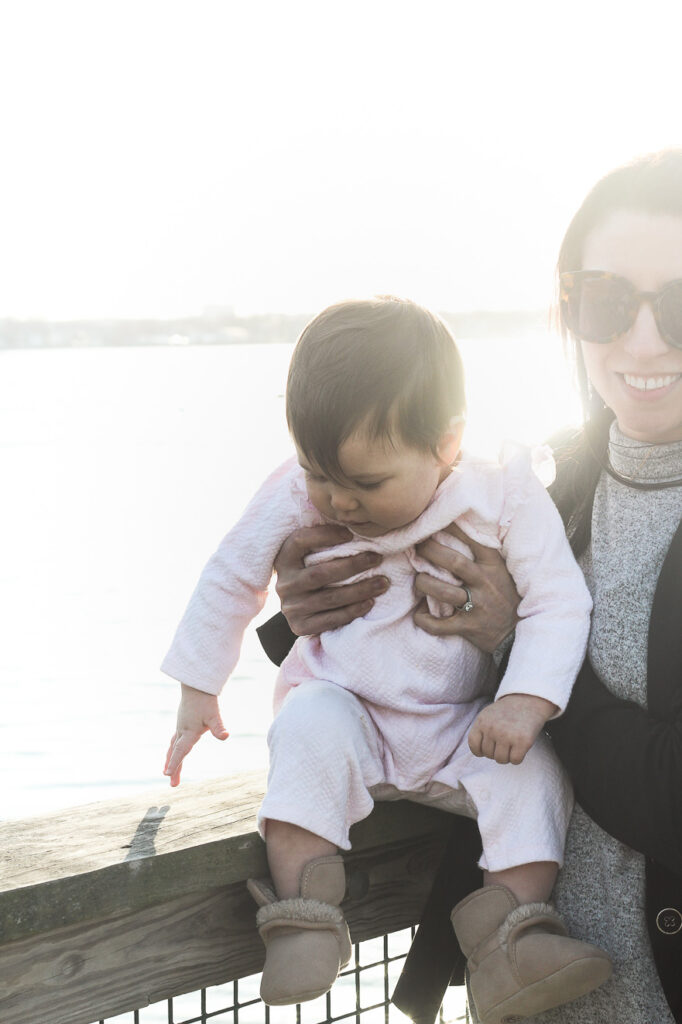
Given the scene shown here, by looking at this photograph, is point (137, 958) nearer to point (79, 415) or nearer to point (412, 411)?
point (412, 411)

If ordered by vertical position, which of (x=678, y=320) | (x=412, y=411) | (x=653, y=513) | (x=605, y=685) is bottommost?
(x=605, y=685)

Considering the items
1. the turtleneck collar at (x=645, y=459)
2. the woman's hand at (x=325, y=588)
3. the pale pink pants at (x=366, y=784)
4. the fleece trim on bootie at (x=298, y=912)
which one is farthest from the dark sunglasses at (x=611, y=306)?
the fleece trim on bootie at (x=298, y=912)

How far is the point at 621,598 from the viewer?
180 centimetres

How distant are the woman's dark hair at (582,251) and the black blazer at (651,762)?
26 centimetres

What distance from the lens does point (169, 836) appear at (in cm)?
167

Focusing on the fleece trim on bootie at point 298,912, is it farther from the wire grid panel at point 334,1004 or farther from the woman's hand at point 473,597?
the woman's hand at point 473,597

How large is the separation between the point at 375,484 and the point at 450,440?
5.5 inches

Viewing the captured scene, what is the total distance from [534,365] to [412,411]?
50657mm

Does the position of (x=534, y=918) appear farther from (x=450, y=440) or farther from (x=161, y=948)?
(x=450, y=440)

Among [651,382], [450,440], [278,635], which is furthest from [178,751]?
[651,382]

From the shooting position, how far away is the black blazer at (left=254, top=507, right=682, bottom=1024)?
160 centimetres

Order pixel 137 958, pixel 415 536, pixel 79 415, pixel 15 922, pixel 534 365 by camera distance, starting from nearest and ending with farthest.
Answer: pixel 15 922 → pixel 137 958 → pixel 415 536 → pixel 79 415 → pixel 534 365

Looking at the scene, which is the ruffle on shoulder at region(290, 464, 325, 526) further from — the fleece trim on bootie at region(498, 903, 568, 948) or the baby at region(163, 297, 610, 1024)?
the fleece trim on bootie at region(498, 903, 568, 948)

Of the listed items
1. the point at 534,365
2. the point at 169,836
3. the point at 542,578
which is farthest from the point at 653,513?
the point at 534,365
